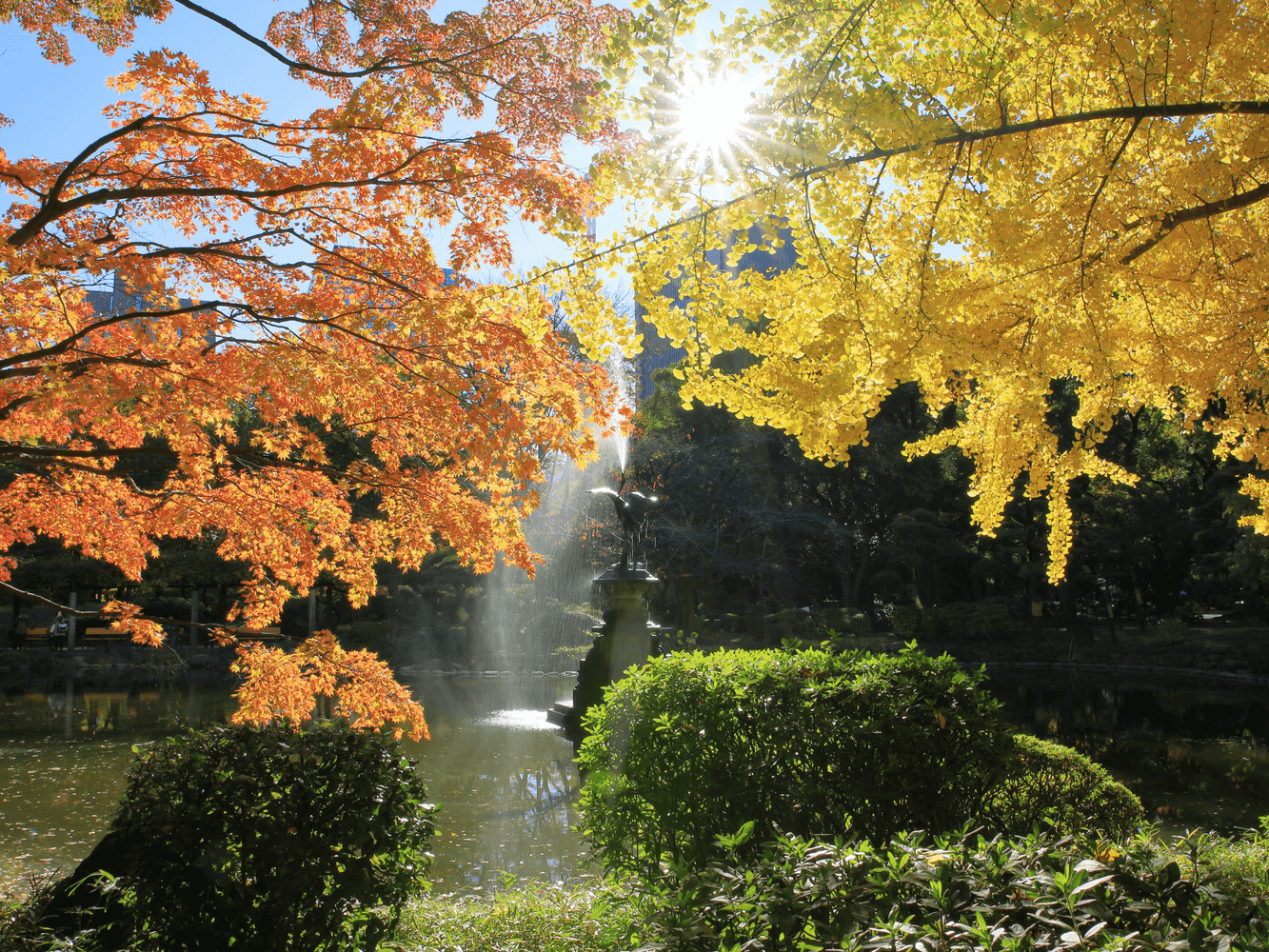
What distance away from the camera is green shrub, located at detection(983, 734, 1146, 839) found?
3.99 m

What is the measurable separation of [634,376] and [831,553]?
320 inches

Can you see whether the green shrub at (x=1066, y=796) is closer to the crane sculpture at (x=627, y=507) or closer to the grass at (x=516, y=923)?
the grass at (x=516, y=923)

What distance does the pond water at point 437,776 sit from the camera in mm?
5621

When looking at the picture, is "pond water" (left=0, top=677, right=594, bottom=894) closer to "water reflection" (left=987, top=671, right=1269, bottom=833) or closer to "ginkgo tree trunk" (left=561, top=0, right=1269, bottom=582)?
"ginkgo tree trunk" (left=561, top=0, right=1269, bottom=582)

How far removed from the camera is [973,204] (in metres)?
3.76

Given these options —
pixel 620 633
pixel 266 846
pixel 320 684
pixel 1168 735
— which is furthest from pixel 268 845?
pixel 1168 735

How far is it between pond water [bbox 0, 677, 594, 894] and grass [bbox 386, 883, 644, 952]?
392 mm

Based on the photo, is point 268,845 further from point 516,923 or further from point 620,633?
point 620,633

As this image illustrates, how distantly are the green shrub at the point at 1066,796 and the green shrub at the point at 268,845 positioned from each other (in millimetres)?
A: 3045

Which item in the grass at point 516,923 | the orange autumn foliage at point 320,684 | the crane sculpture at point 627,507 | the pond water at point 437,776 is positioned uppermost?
the crane sculpture at point 627,507

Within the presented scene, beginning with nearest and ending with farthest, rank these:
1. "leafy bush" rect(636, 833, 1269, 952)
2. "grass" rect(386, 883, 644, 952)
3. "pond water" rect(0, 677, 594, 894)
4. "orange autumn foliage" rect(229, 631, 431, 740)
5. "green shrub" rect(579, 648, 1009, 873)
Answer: "leafy bush" rect(636, 833, 1269, 952) → "grass" rect(386, 883, 644, 952) → "green shrub" rect(579, 648, 1009, 873) → "orange autumn foliage" rect(229, 631, 431, 740) → "pond water" rect(0, 677, 594, 894)

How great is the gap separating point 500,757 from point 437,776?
3.39 ft

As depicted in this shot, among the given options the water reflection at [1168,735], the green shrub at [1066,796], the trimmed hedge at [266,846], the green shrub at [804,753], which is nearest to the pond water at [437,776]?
the trimmed hedge at [266,846]

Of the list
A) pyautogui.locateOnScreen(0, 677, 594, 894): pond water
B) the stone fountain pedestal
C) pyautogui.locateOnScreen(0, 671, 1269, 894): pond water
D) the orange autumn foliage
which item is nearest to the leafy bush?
pyautogui.locateOnScreen(0, 677, 594, 894): pond water
